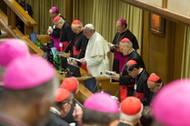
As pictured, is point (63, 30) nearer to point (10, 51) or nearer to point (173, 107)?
point (10, 51)

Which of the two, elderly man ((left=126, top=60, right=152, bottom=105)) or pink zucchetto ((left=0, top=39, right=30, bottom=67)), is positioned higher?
pink zucchetto ((left=0, top=39, right=30, bottom=67))

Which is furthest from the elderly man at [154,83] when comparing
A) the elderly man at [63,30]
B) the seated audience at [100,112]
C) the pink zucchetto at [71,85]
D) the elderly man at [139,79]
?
the seated audience at [100,112]

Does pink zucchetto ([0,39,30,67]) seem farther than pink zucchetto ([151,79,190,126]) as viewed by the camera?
Yes

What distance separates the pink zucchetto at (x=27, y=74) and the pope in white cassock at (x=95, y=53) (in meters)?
7.36

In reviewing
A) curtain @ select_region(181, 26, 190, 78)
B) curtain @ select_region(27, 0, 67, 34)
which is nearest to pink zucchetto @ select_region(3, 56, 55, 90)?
curtain @ select_region(181, 26, 190, 78)

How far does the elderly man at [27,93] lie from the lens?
147 centimetres

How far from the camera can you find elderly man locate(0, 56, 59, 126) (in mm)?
1471

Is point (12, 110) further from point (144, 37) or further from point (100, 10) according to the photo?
point (100, 10)

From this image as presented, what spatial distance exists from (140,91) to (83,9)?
6.11 meters

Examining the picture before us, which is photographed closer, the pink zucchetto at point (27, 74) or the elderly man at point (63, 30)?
the pink zucchetto at point (27, 74)

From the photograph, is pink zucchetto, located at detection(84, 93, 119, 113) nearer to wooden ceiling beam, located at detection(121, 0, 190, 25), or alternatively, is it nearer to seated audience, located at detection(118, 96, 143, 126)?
seated audience, located at detection(118, 96, 143, 126)

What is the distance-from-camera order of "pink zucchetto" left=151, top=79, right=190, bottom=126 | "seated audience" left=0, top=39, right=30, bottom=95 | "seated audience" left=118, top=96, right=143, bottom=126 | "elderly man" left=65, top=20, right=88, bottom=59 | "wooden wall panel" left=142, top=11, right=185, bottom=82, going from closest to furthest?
"pink zucchetto" left=151, top=79, right=190, bottom=126 → "seated audience" left=0, top=39, right=30, bottom=95 → "seated audience" left=118, top=96, right=143, bottom=126 → "wooden wall panel" left=142, top=11, right=185, bottom=82 → "elderly man" left=65, top=20, right=88, bottom=59

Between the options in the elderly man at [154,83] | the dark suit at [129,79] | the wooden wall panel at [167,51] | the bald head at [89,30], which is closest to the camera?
the elderly man at [154,83]

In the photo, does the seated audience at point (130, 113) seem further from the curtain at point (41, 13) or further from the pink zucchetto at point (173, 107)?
the curtain at point (41, 13)
